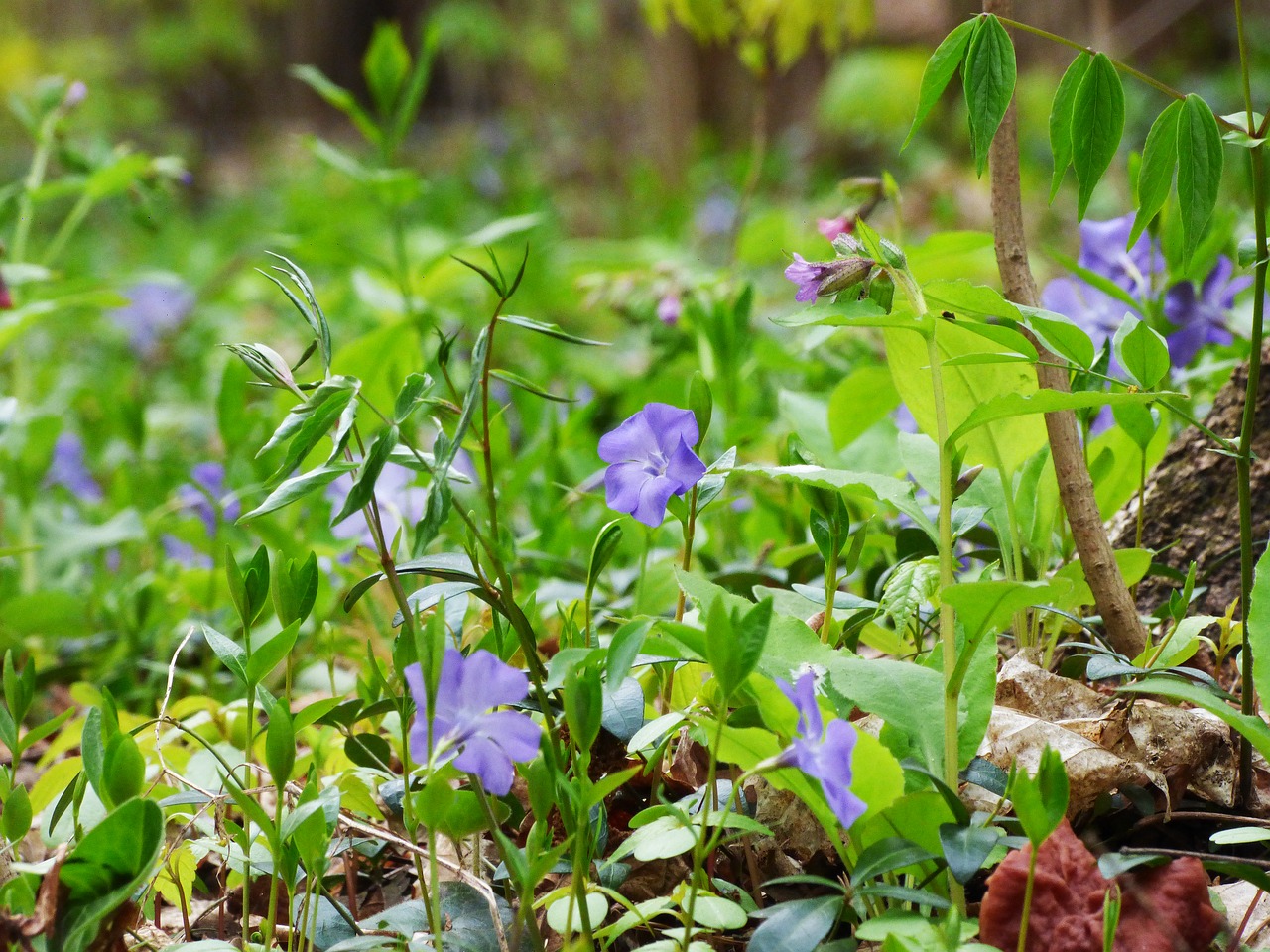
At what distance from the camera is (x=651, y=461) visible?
0.87 meters

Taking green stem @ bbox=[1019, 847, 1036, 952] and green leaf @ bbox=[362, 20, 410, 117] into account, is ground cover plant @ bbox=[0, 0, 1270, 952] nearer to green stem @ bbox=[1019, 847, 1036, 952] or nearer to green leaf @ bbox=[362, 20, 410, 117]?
green stem @ bbox=[1019, 847, 1036, 952]

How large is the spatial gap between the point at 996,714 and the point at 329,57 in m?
14.2

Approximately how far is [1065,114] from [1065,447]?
0.81 ft

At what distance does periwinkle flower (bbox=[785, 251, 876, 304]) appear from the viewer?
791mm

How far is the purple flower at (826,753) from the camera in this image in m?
0.63

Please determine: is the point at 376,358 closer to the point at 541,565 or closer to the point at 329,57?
the point at 541,565

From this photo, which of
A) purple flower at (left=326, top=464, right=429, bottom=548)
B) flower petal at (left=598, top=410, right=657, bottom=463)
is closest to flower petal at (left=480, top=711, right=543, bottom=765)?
flower petal at (left=598, top=410, right=657, bottom=463)

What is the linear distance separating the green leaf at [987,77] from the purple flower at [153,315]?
12.0 ft

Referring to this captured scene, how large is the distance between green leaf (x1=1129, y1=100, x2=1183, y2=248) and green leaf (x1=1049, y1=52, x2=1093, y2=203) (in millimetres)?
50

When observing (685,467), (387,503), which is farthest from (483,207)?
(685,467)

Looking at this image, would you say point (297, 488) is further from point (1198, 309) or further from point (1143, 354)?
point (1198, 309)

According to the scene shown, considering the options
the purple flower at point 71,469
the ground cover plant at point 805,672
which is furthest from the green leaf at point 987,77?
the purple flower at point 71,469

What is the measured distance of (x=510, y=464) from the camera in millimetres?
1726

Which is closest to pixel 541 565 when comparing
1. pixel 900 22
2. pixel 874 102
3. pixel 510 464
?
pixel 510 464
